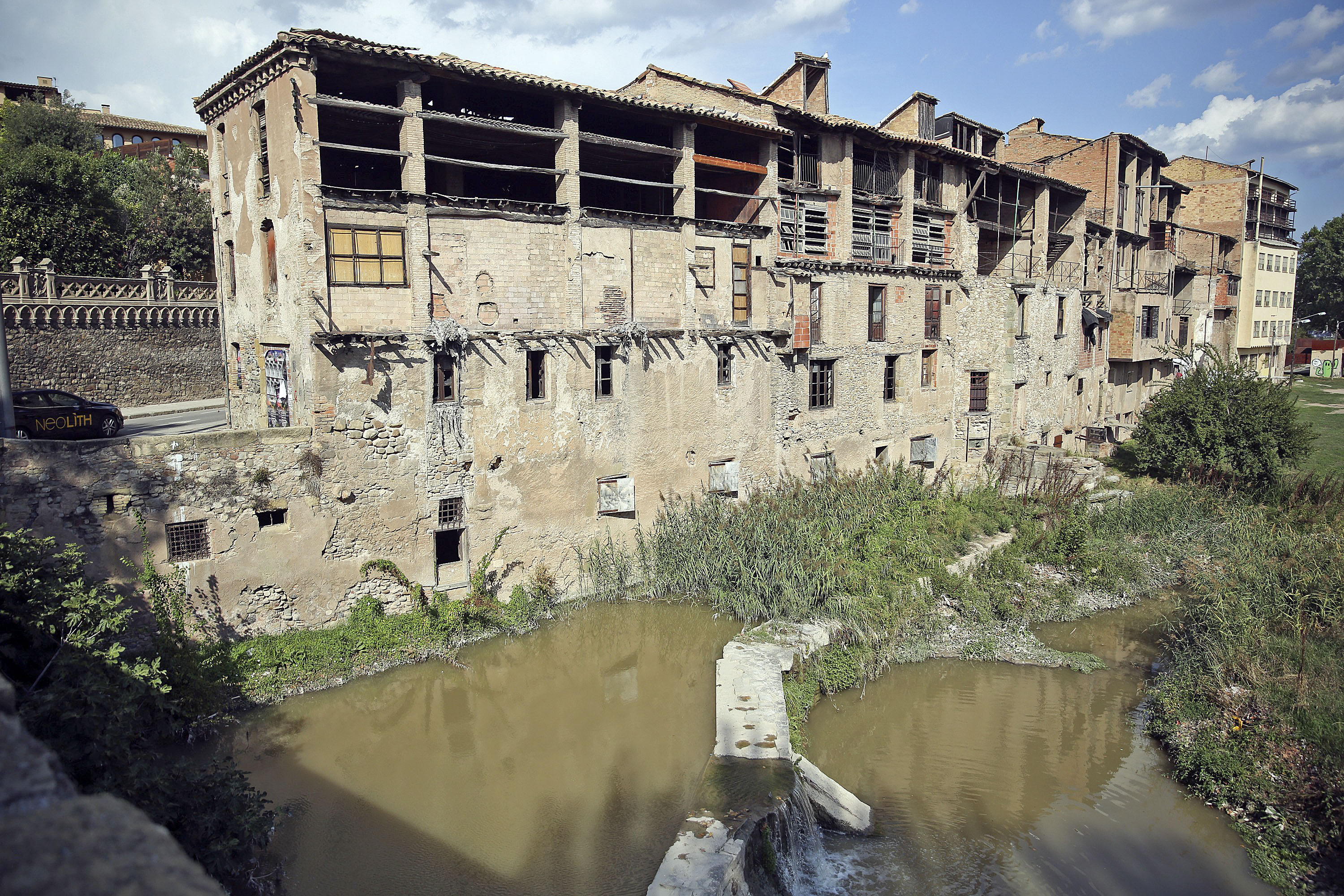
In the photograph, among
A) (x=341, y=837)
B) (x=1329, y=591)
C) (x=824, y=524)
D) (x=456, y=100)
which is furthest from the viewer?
(x=824, y=524)

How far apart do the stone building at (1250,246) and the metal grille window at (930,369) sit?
25577mm

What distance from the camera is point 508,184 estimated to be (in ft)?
63.7

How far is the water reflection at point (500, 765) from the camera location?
945cm

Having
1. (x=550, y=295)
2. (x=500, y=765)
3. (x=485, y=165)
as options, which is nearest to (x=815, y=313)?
(x=550, y=295)

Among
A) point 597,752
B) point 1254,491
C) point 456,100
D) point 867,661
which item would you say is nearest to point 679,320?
point 456,100

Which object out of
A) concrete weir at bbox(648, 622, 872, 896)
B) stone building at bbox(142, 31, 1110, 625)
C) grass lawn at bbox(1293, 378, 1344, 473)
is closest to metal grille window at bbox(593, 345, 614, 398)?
stone building at bbox(142, 31, 1110, 625)

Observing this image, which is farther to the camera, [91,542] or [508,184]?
[508,184]

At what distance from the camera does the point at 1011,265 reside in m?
28.3

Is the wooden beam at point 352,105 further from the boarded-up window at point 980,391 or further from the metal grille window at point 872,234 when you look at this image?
the boarded-up window at point 980,391

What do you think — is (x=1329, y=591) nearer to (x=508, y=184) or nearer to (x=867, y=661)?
(x=867, y=661)

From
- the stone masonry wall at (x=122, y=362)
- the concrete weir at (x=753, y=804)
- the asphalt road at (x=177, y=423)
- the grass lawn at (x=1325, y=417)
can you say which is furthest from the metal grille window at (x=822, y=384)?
the stone masonry wall at (x=122, y=362)

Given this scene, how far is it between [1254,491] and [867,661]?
15.4m

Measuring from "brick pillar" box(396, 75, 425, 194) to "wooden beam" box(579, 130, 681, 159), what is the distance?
3386 mm

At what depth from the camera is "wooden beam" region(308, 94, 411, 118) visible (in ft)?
45.3
